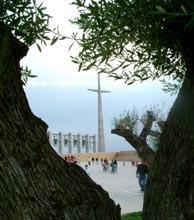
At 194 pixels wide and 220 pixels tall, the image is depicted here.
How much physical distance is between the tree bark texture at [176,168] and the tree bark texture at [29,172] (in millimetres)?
672

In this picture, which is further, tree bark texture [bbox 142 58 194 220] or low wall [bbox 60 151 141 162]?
low wall [bbox 60 151 141 162]

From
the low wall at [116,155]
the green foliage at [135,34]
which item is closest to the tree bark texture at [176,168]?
the green foliage at [135,34]

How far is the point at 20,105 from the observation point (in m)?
2.90

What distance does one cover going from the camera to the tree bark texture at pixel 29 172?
107 inches

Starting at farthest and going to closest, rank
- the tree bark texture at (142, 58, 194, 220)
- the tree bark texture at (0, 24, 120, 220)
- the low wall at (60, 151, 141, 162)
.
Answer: the low wall at (60, 151, 141, 162) < the tree bark texture at (142, 58, 194, 220) < the tree bark texture at (0, 24, 120, 220)

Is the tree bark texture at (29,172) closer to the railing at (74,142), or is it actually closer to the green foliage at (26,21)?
the green foliage at (26,21)

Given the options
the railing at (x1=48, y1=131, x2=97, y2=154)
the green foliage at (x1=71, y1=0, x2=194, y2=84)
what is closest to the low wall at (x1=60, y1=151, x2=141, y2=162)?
the railing at (x1=48, y1=131, x2=97, y2=154)

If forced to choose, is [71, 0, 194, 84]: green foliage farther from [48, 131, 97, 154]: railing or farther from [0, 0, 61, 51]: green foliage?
[48, 131, 97, 154]: railing

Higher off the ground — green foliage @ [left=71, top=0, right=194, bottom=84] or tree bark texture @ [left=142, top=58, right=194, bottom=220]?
green foliage @ [left=71, top=0, right=194, bottom=84]

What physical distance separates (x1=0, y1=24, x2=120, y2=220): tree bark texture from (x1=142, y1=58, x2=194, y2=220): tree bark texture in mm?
672

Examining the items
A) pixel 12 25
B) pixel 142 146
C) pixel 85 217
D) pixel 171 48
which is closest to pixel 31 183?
pixel 85 217

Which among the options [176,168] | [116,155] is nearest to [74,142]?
[116,155]

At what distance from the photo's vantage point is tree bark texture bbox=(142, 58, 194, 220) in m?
3.51

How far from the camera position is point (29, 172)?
9.09ft
